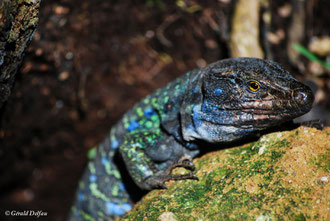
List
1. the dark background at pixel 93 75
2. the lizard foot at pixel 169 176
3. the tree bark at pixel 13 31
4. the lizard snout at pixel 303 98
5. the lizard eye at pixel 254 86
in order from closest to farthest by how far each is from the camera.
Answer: the tree bark at pixel 13 31
the lizard snout at pixel 303 98
the lizard eye at pixel 254 86
the lizard foot at pixel 169 176
the dark background at pixel 93 75

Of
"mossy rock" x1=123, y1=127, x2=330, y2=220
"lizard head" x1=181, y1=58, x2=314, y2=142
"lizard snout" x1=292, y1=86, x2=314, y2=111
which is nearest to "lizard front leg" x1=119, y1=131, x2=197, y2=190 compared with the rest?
"mossy rock" x1=123, y1=127, x2=330, y2=220

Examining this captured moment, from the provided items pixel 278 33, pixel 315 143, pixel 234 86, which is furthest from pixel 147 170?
pixel 278 33

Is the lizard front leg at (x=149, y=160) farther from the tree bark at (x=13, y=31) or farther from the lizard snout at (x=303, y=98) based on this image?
the tree bark at (x=13, y=31)

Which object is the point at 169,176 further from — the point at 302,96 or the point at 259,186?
the point at 302,96

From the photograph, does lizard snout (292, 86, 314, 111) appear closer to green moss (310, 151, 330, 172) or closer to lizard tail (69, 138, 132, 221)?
green moss (310, 151, 330, 172)

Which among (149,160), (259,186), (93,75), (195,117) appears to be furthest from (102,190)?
Result: (93,75)

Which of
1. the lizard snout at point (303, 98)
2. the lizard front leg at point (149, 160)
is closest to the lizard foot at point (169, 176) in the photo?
the lizard front leg at point (149, 160)
